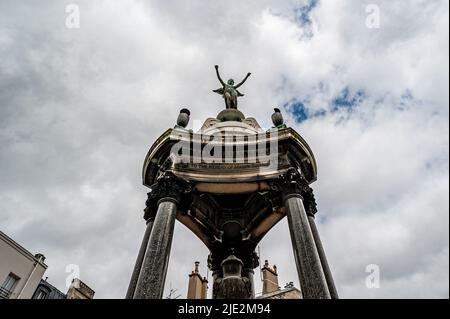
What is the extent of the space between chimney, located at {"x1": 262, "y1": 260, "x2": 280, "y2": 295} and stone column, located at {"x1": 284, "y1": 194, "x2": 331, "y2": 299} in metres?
14.6

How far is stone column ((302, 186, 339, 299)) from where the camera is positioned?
6965 mm

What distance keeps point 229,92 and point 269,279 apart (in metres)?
14.7

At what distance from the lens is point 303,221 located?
701cm

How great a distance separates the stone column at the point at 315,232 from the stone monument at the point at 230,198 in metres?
0.03

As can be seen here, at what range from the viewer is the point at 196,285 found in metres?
18.2

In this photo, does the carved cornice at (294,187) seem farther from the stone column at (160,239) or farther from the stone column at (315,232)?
the stone column at (160,239)

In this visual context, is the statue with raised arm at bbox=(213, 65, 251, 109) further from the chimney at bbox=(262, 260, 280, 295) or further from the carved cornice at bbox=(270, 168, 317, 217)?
the chimney at bbox=(262, 260, 280, 295)

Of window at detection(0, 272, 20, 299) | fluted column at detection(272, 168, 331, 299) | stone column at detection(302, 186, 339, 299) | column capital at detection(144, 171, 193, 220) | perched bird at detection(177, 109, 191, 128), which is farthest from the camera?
window at detection(0, 272, 20, 299)

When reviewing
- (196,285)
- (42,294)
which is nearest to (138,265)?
(196,285)

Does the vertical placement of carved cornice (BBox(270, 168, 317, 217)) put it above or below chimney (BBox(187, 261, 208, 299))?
below

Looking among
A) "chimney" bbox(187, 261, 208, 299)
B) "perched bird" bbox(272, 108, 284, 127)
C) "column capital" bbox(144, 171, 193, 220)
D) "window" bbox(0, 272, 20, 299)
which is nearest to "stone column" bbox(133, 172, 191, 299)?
"column capital" bbox(144, 171, 193, 220)

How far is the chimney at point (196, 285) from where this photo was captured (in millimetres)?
17500
